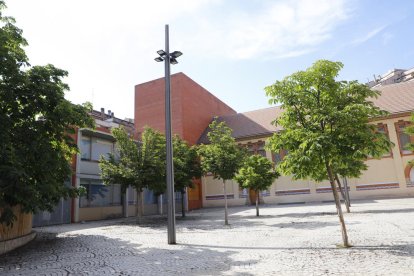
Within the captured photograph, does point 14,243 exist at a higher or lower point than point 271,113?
lower

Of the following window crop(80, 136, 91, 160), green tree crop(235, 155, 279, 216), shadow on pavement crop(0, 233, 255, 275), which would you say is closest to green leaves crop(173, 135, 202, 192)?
green tree crop(235, 155, 279, 216)

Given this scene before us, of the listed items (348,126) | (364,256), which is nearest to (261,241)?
(364,256)

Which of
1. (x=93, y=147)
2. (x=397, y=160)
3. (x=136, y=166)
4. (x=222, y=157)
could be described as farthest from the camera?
(x=397, y=160)

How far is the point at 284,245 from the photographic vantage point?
9578 millimetres

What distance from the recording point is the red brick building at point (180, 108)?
37500mm

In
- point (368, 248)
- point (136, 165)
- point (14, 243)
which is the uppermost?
point (136, 165)

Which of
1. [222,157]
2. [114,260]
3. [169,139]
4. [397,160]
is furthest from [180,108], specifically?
[114,260]

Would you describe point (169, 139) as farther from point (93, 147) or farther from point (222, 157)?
point (93, 147)

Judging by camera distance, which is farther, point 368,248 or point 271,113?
point 271,113

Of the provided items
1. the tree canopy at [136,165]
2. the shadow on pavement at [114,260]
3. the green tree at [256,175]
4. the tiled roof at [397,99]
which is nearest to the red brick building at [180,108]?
the green tree at [256,175]

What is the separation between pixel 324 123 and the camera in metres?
9.13

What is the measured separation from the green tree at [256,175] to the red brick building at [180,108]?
1518 centimetres

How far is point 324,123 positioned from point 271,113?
32.7 metres

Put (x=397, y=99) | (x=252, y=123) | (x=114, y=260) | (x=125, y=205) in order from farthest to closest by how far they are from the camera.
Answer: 1. (x=252, y=123)
2. (x=397, y=99)
3. (x=125, y=205)
4. (x=114, y=260)
